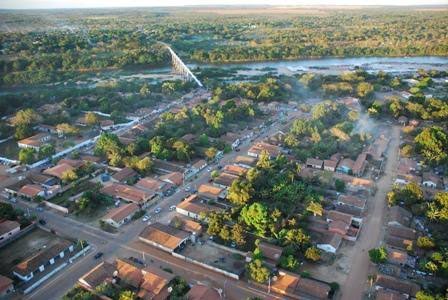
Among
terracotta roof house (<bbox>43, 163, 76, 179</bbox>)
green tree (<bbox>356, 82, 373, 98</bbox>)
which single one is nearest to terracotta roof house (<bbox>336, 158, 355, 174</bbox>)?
green tree (<bbox>356, 82, 373, 98</bbox>)

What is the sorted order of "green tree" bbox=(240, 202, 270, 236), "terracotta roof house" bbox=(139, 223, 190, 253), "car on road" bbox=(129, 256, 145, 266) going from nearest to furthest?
"car on road" bbox=(129, 256, 145, 266), "terracotta roof house" bbox=(139, 223, 190, 253), "green tree" bbox=(240, 202, 270, 236)

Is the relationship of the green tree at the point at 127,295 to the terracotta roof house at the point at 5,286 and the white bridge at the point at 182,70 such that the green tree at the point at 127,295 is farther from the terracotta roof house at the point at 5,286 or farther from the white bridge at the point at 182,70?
the white bridge at the point at 182,70

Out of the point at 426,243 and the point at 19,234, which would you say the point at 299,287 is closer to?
the point at 426,243

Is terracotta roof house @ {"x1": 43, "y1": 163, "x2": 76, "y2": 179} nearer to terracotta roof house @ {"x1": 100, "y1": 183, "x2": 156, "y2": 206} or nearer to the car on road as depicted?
terracotta roof house @ {"x1": 100, "y1": 183, "x2": 156, "y2": 206}

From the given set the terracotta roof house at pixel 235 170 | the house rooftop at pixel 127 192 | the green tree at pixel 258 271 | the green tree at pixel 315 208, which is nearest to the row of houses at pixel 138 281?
the green tree at pixel 258 271

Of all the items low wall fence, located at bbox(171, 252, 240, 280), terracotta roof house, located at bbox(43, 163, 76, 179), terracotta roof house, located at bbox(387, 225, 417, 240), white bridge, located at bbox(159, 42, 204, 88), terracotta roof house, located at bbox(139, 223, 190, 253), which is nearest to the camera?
low wall fence, located at bbox(171, 252, 240, 280)

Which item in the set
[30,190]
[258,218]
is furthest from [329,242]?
[30,190]

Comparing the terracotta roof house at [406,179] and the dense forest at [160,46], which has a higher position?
the dense forest at [160,46]
